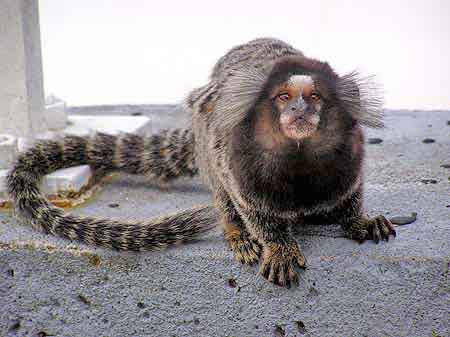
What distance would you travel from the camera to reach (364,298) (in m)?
1.69

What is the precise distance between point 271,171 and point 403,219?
0.57m

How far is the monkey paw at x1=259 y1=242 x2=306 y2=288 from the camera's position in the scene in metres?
1.66

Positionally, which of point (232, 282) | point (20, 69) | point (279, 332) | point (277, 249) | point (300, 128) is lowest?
point (279, 332)

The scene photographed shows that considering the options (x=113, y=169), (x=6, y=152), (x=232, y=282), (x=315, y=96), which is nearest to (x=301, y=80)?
→ (x=315, y=96)

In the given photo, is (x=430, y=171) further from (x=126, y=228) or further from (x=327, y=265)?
(x=126, y=228)

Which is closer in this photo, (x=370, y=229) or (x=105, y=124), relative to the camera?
(x=370, y=229)

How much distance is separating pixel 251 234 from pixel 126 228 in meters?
0.36

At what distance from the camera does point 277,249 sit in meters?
1.69

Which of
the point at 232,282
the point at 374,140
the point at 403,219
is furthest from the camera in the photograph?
the point at 374,140

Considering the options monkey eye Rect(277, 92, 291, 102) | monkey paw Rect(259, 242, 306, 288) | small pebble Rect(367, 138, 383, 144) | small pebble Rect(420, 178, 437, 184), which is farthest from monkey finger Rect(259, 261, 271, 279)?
small pebble Rect(367, 138, 383, 144)

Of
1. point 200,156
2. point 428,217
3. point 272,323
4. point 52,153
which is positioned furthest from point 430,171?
point 52,153

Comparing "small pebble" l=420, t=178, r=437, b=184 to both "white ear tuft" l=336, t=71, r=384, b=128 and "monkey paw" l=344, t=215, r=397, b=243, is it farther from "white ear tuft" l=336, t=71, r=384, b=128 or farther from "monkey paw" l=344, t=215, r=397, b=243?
"white ear tuft" l=336, t=71, r=384, b=128

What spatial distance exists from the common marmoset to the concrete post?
0.35 metres

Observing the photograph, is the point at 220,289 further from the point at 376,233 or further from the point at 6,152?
the point at 6,152
